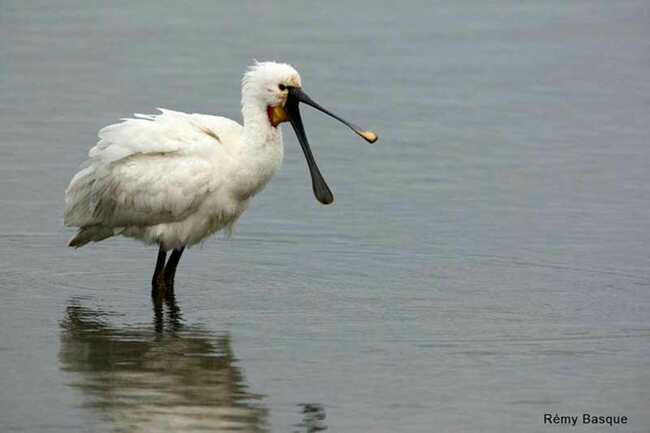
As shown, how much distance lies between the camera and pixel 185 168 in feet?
39.6

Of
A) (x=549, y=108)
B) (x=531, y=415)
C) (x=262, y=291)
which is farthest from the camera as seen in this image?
(x=549, y=108)

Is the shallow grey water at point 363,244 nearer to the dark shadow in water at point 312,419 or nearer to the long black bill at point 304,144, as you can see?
the dark shadow in water at point 312,419

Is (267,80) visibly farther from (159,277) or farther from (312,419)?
(312,419)

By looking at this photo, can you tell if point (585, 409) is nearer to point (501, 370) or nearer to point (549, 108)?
point (501, 370)

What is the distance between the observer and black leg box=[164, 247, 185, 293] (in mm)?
12266

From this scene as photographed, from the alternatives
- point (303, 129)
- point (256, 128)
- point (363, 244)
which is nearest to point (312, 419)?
point (256, 128)

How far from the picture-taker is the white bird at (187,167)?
12.1m

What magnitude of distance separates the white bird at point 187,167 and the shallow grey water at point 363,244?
0.44 m

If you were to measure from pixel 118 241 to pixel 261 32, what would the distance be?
350 inches

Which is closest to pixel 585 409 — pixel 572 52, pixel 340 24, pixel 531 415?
pixel 531 415

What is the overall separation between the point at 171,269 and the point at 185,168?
748 millimetres

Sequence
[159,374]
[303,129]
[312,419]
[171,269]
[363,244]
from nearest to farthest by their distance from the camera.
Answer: [312,419]
[159,374]
[171,269]
[303,129]
[363,244]

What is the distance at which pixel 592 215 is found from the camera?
14656 millimetres

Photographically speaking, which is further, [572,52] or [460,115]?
[572,52]
